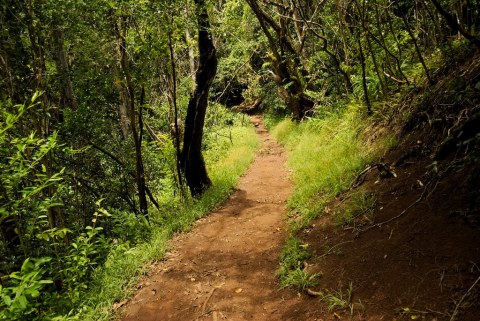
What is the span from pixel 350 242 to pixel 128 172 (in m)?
6.58

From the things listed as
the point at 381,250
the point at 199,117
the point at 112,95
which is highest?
the point at 112,95

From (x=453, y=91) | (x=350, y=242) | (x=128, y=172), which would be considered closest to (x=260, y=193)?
(x=128, y=172)

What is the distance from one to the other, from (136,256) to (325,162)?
4327mm

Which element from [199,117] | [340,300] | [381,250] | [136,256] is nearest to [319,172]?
[199,117]

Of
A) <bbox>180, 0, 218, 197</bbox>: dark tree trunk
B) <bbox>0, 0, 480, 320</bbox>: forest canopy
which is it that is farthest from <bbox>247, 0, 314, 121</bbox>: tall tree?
<bbox>180, 0, 218, 197</bbox>: dark tree trunk

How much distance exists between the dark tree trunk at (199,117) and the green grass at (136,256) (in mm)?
481

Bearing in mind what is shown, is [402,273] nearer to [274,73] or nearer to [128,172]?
[128,172]

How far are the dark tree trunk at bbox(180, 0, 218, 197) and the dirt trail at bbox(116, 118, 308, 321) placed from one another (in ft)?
4.35

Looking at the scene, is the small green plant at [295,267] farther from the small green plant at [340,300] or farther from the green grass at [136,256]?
the green grass at [136,256]

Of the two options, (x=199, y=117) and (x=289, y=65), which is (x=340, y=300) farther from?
(x=289, y=65)

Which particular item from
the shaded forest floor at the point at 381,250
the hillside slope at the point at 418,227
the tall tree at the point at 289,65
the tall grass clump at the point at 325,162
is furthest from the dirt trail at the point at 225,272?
the tall tree at the point at 289,65

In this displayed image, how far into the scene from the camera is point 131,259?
233 inches

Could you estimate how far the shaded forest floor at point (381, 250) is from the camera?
3.11 m

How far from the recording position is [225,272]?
524cm
